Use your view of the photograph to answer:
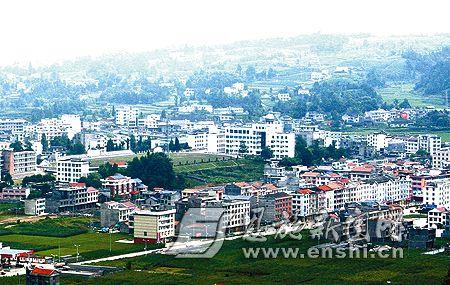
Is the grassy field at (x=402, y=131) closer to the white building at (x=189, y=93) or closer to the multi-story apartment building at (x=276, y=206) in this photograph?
the multi-story apartment building at (x=276, y=206)

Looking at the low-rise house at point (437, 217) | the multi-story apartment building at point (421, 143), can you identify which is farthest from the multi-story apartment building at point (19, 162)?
the low-rise house at point (437, 217)

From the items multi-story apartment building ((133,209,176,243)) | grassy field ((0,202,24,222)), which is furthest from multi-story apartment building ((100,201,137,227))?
grassy field ((0,202,24,222))

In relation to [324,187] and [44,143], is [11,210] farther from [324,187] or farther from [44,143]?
[44,143]

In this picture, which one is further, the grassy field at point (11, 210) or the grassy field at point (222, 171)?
the grassy field at point (222, 171)

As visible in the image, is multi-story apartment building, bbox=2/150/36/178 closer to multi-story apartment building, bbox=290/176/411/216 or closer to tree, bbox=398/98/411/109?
multi-story apartment building, bbox=290/176/411/216

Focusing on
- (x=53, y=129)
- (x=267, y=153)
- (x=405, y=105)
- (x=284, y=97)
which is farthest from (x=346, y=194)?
(x=284, y=97)

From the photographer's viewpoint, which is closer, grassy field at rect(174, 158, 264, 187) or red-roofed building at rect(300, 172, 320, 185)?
red-roofed building at rect(300, 172, 320, 185)
